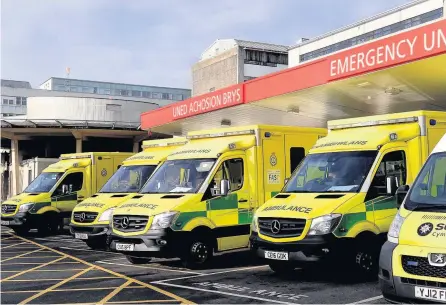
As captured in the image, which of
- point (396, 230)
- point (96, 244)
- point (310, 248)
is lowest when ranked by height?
point (96, 244)

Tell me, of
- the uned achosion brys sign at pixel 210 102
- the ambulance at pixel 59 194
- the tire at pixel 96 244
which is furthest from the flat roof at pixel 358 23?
the tire at pixel 96 244

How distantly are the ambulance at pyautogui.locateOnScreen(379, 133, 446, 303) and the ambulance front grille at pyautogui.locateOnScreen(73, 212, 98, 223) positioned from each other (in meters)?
8.73

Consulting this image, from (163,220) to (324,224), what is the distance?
3057 millimetres

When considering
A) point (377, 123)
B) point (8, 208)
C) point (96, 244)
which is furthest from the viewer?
point (8, 208)

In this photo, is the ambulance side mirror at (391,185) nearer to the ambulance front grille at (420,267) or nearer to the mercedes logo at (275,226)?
the mercedes logo at (275,226)

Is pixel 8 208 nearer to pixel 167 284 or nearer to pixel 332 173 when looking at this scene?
pixel 167 284

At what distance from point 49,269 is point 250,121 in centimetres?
1003

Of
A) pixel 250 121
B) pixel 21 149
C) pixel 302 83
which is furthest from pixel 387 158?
pixel 21 149

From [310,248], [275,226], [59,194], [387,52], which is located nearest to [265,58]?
[59,194]

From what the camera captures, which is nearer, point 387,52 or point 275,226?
point 275,226

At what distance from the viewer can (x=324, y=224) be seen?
8148 millimetres

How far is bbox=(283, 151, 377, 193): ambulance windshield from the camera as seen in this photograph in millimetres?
8773

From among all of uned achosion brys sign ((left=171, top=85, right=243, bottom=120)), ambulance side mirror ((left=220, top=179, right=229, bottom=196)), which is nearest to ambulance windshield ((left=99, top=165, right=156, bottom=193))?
uned achosion brys sign ((left=171, top=85, right=243, bottom=120))

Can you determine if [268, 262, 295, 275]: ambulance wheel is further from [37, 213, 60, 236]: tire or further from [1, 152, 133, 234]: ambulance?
[37, 213, 60, 236]: tire
